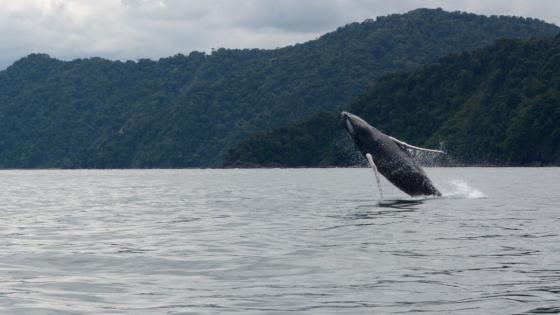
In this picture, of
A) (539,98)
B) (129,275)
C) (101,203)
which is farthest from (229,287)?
(539,98)

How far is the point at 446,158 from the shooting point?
164m

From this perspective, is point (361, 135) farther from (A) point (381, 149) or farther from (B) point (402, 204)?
(B) point (402, 204)

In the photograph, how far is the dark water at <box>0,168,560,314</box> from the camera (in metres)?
13.8

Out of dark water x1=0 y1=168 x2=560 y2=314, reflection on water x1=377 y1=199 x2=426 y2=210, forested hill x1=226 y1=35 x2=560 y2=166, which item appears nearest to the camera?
dark water x1=0 y1=168 x2=560 y2=314

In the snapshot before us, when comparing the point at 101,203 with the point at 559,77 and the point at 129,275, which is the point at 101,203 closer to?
the point at 129,275

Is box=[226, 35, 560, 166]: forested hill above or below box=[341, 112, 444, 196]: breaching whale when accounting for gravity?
above

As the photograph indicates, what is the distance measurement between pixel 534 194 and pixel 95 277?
32076mm

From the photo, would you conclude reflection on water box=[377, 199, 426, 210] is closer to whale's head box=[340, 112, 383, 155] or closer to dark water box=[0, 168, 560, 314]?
dark water box=[0, 168, 560, 314]

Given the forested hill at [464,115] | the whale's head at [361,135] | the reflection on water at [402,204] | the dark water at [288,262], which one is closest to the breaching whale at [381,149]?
the whale's head at [361,135]

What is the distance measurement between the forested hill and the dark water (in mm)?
117185

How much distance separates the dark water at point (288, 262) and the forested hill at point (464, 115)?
117m

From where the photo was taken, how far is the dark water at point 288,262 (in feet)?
45.3

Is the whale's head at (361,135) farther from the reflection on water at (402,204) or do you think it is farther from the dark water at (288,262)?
the dark water at (288,262)

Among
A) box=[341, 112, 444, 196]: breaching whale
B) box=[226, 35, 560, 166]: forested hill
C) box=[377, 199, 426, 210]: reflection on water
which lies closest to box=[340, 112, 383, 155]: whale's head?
box=[341, 112, 444, 196]: breaching whale
